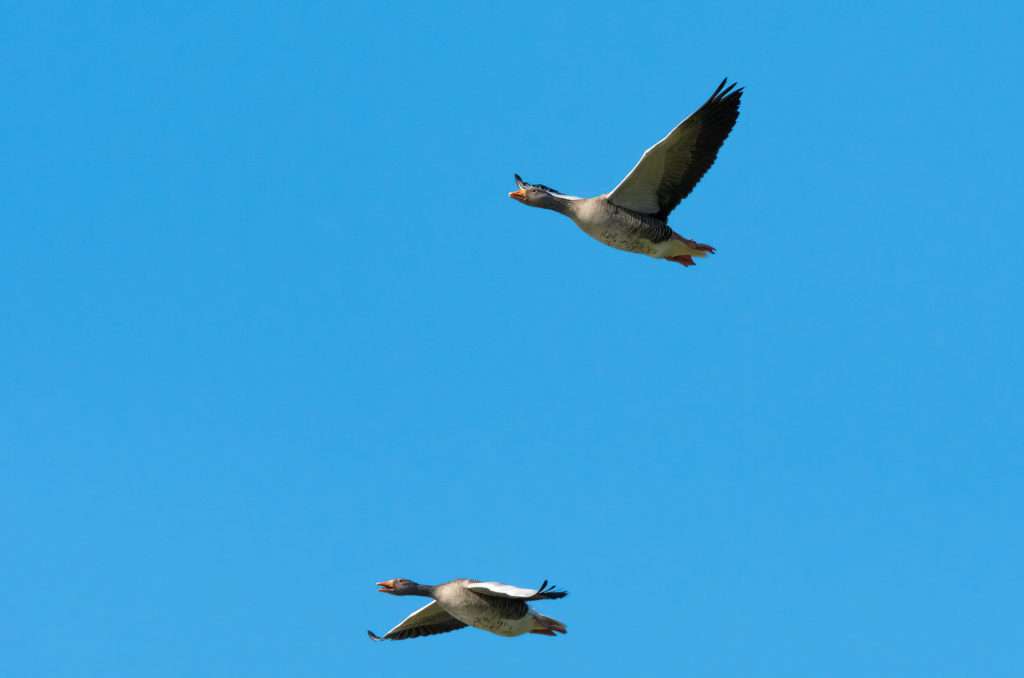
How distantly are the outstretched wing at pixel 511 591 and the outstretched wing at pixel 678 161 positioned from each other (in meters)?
7.10

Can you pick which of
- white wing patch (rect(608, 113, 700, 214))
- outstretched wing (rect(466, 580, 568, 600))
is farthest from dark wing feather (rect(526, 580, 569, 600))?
white wing patch (rect(608, 113, 700, 214))

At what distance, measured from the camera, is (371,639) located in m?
19.6

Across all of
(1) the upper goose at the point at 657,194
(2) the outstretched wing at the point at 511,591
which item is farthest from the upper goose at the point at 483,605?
(1) the upper goose at the point at 657,194

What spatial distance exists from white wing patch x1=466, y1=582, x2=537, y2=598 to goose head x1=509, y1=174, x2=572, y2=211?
6.91m

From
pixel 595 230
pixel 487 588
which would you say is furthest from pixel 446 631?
pixel 595 230

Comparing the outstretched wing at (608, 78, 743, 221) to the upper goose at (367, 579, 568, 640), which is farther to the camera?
the outstretched wing at (608, 78, 743, 221)

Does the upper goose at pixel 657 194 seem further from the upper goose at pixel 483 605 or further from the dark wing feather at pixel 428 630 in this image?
the dark wing feather at pixel 428 630

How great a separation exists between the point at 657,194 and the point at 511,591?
24.9 feet

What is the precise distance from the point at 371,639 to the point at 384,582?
1.29m

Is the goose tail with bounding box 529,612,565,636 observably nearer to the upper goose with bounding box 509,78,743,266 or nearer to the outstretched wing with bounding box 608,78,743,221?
the upper goose with bounding box 509,78,743,266

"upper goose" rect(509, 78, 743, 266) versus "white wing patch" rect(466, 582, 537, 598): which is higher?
"upper goose" rect(509, 78, 743, 266)

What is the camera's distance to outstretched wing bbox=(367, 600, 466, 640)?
19.5 metres

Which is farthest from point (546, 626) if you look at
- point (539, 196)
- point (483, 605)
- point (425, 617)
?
point (539, 196)

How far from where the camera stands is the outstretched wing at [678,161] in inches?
720
